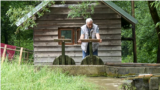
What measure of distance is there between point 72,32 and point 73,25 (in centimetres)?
32

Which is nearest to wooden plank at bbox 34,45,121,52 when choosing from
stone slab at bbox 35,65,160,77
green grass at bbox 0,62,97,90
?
stone slab at bbox 35,65,160,77

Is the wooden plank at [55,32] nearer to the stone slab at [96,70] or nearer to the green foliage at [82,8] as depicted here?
the green foliage at [82,8]

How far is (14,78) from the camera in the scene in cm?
479

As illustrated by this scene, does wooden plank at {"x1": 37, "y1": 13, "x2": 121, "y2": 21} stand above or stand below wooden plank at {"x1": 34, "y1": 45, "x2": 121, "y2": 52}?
above

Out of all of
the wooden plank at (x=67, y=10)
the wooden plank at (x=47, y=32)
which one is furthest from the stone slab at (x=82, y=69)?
the wooden plank at (x=67, y=10)

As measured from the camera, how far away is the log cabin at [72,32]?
11914 mm

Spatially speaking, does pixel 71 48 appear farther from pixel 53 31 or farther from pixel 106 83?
pixel 106 83

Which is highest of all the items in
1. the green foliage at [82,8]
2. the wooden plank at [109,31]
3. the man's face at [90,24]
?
the green foliage at [82,8]

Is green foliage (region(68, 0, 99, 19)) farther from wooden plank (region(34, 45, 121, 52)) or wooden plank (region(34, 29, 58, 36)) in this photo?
wooden plank (region(34, 45, 121, 52))

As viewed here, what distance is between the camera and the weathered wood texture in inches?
469

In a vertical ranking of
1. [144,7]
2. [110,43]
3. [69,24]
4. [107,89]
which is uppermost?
[144,7]

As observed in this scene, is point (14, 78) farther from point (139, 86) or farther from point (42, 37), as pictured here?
point (42, 37)

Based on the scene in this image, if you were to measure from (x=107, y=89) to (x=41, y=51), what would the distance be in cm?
749

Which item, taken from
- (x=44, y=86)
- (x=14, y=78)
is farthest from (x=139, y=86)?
(x=14, y=78)
